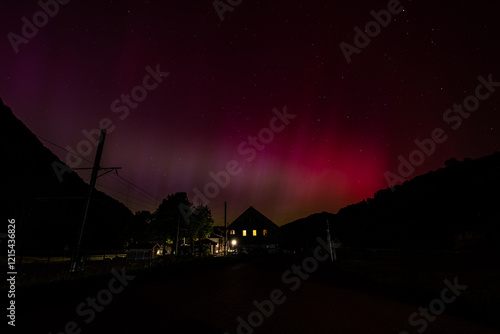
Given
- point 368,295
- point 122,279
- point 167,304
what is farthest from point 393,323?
point 122,279

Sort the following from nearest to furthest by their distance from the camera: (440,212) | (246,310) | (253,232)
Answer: (246,310) → (440,212) → (253,232)

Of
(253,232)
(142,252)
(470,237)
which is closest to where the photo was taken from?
(470,237)

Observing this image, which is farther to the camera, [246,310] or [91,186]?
[91,186]

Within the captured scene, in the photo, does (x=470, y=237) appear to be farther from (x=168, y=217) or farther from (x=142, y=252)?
(x=142, y=252)

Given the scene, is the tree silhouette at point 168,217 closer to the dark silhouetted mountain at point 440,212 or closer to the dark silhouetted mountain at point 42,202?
the dark silhouetted mountain at point 42,202

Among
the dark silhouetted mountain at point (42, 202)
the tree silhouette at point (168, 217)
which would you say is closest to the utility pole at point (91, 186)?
the dark silhouetted mountain at point (42, 202)

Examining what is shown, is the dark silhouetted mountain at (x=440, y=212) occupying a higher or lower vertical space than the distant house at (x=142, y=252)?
higher

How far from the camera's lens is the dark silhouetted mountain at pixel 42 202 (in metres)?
14.8

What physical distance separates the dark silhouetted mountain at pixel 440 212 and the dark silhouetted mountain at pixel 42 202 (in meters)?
43.4

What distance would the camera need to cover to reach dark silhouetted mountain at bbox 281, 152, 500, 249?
36.0 m

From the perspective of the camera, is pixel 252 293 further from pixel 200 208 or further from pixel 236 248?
pixel 236 248

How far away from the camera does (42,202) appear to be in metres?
16.0

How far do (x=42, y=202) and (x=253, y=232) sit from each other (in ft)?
154

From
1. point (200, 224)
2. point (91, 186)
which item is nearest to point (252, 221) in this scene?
point (200, 224)
